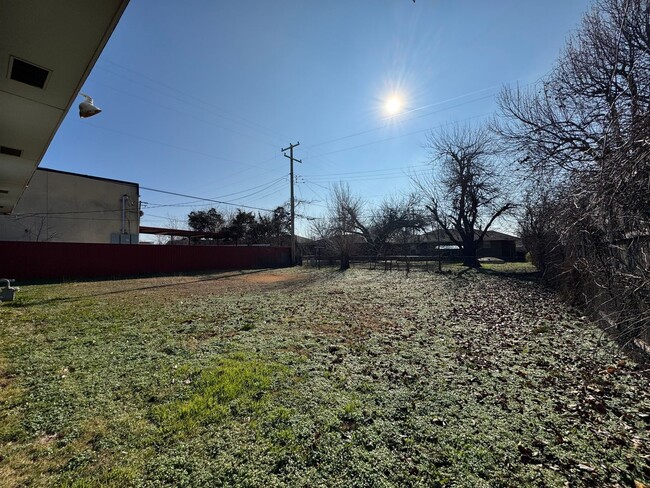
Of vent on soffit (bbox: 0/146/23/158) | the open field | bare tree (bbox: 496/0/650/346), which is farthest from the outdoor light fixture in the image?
bare tree (bbox: 496/0/650/346)

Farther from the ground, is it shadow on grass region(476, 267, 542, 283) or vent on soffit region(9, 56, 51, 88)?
vent on soffit region(9, 56, 51, 88)

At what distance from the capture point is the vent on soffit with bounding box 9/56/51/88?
2668 mm

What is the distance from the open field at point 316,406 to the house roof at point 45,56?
122 inches

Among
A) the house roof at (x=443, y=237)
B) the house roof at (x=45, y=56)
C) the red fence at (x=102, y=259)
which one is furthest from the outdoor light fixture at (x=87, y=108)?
the house roof at (x=443, y=237)

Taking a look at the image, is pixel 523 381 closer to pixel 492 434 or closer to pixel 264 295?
pixel 492 434

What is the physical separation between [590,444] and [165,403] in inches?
140

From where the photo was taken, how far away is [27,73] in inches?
110

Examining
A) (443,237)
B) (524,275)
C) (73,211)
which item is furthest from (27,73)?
(443,237)

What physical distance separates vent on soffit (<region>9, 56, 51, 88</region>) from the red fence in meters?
13.6

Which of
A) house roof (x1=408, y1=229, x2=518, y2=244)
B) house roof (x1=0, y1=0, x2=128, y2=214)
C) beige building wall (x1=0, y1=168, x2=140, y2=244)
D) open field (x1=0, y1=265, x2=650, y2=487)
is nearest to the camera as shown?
open field (x1=0, y1=265, x2=650, y2=487)

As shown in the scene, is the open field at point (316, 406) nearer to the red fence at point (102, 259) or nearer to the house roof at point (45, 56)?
the house roof at point (45, 56)

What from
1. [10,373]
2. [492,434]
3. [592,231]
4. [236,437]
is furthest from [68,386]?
[592,231]

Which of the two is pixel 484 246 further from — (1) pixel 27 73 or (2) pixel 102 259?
(1) pixel 27 73

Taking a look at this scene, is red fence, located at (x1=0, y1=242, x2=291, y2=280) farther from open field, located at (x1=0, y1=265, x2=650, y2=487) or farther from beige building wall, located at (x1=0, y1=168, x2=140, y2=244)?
open field, located at (x1=0, y1=265, x2=650, y2=487)
